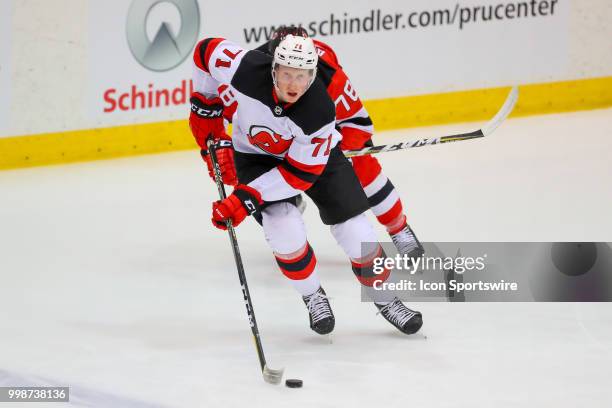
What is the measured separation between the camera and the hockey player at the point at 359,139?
396 cm

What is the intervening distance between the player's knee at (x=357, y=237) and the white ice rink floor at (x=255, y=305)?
301mm

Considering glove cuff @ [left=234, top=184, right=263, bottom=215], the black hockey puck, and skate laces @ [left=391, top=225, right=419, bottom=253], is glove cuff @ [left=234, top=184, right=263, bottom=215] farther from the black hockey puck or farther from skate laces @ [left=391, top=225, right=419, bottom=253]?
skate laces @ [left=391, top=225, right=419, bottom=253]

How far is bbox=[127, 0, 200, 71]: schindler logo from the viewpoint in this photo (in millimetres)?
6141

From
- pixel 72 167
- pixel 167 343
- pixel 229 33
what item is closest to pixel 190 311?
pixel 167 343

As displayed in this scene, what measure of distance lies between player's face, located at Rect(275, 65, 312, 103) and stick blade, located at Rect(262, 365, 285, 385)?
82 cm

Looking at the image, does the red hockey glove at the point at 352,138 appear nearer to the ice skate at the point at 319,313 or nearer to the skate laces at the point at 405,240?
the skate laces at the point at 405,240

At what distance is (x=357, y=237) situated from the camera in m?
3.55

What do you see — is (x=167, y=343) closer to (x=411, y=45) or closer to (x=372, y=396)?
(x=372, y=396)

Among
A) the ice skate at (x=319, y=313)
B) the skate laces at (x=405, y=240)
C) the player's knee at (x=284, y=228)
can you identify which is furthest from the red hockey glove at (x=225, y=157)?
the skate laces at (x=405, y=240)

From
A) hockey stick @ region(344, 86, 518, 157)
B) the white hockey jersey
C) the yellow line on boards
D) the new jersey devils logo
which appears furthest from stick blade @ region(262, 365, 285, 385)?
the yellow line on boards

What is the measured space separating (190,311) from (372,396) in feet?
3.58

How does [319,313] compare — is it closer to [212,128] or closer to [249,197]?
[249,197]

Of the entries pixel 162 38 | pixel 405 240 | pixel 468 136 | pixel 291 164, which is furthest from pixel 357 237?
pixel 162 38

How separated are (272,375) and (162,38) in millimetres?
3488
